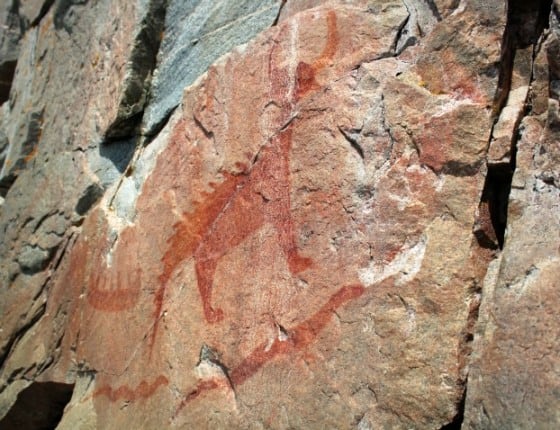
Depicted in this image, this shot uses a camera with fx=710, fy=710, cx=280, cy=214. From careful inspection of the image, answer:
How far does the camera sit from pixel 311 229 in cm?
165

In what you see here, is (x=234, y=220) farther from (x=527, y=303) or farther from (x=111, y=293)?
(x=527, y=303)

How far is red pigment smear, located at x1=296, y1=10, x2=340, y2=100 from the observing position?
5.80 feet

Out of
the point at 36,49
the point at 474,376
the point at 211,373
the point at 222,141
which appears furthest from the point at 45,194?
the point at 474,376

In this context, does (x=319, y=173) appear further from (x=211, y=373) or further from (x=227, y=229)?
(x=211, y=373)

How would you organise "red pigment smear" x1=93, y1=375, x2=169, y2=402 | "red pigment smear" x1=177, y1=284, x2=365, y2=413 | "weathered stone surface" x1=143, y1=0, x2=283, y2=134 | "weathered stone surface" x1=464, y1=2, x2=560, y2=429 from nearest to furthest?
"weathered stone surface" x1=464, y1=2, x2=560, y2=429
"red pigment smear" x1=177, y1=284, x2=365, y2=413
"red pigment smear" x1=93, y1=375, x2=169, y2=402
"weathered stone surface" x1=143, y1=0, x2=283, y2=134

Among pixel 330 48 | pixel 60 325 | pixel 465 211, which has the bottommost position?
pixel 60 325

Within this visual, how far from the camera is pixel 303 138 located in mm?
1735

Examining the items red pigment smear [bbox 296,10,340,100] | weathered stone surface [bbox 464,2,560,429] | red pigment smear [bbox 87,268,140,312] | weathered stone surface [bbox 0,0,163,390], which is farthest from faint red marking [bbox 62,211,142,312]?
weathered stone surface [bbox 464,2,560,429]

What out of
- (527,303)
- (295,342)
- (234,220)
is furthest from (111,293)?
(527,303)

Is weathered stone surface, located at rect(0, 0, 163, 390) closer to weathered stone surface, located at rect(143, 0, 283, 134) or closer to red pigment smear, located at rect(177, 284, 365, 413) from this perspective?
weathered stone surface, located at rect(143, 0, 283, 134)

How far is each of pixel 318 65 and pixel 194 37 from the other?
735 mm

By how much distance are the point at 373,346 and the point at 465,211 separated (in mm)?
330

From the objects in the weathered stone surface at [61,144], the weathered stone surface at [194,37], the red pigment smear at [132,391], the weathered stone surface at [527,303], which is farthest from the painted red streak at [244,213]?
the weathered stone surface at [61,144]

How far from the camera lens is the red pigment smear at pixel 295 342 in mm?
1542
